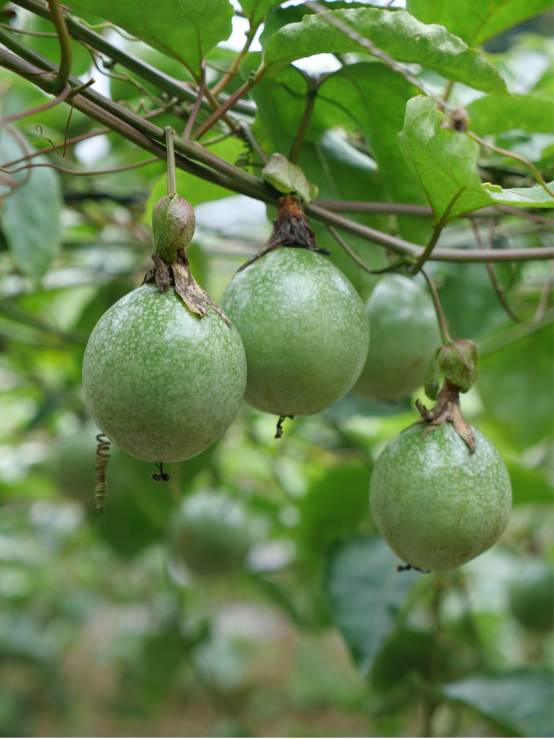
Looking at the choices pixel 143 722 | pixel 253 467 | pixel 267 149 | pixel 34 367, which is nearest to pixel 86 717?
pixel 143 722

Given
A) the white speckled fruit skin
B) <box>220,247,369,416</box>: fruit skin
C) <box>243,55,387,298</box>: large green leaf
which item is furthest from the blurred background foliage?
the white speckled fruit skin

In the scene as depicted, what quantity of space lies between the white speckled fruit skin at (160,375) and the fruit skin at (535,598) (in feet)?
4.96

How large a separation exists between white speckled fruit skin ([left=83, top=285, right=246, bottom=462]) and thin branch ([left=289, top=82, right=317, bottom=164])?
29 cm

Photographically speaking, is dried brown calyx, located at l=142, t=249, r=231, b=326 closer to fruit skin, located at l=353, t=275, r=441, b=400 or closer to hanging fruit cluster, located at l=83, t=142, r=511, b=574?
hanging fruit cluster, located at l=83, t=142, r=511, b=574

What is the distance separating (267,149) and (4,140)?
607 mm

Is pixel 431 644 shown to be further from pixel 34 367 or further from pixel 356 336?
pixel 34 367

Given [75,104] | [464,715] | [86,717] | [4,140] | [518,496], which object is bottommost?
[86,717]

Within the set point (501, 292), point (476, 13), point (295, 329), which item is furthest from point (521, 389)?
point (295, 329)

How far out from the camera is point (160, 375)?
0.53 metres

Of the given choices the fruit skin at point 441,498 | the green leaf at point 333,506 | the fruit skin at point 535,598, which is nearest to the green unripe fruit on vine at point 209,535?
the green leaf at point 333,506

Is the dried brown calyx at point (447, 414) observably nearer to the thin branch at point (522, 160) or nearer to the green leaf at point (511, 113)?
the thin branch at point (522, 160)

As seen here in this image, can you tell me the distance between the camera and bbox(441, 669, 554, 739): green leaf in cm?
114

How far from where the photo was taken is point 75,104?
1.86 feet

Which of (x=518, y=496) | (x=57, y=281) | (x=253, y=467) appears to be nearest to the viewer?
(x=518, y=496)
